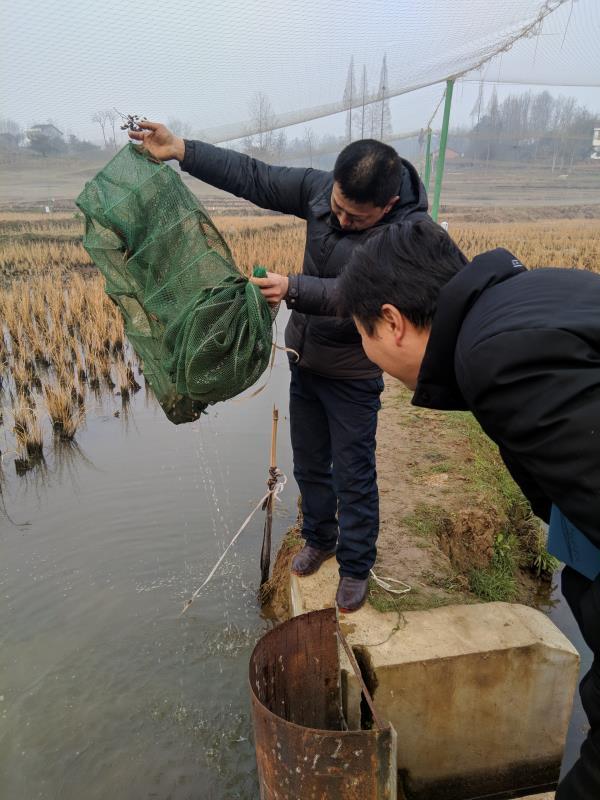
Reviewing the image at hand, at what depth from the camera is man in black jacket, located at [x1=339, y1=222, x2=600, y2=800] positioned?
95 centimetres

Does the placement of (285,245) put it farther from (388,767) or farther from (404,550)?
(388,767)

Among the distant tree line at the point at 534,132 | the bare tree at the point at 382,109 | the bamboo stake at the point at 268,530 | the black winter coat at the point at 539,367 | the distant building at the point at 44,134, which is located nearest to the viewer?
the black winter coat at the point at 539,367

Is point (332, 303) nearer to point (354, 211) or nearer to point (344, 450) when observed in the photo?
point (354, 211)

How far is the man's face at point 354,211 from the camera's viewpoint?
2279 mm

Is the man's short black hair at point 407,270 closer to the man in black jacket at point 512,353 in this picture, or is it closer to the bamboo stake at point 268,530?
the man in black jacket at point 512,353

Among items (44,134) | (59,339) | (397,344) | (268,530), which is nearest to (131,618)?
(268,530)

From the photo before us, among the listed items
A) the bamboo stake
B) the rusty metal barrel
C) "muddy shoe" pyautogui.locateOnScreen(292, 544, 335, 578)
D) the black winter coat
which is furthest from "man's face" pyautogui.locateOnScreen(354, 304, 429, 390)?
the bamboo stake

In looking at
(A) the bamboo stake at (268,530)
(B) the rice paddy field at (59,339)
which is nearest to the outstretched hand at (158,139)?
(B) the rice paddy field at (59,339)

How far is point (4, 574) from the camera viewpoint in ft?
13.1

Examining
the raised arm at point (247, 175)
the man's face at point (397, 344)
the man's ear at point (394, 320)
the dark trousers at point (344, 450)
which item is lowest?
the dark trousers at point (344, 450)

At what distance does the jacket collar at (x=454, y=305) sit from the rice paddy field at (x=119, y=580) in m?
2.03

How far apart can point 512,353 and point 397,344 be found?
399 mm

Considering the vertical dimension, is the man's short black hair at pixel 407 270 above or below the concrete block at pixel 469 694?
above

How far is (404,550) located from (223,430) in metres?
3.20
